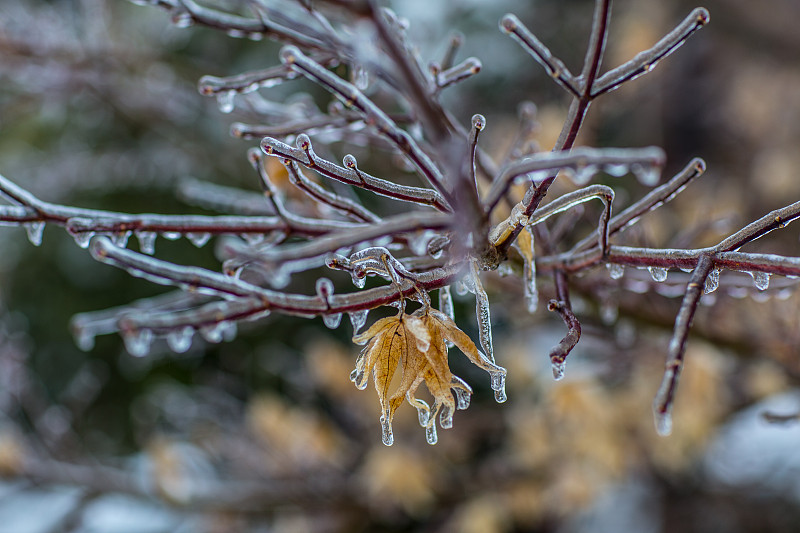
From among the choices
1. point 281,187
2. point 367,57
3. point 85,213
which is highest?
point 281,187

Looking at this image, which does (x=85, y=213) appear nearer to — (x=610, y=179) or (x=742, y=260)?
(x=742, y=260)

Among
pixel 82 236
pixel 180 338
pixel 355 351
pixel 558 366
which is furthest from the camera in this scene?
pixel 355 351

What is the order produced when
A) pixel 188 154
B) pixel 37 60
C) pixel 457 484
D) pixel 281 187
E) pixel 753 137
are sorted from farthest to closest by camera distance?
pixel 753 137
pixel 188 154
pixel 457 484
pixel 37 60
pixel 281 187

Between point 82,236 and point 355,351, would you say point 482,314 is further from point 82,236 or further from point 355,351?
point 355,351

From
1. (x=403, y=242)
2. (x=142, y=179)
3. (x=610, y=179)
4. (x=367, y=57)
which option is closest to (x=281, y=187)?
(x=403, y=242)

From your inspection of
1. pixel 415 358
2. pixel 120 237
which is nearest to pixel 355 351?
pixel 120 237

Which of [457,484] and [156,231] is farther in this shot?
[457,484]

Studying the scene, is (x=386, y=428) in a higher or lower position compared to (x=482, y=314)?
lower
